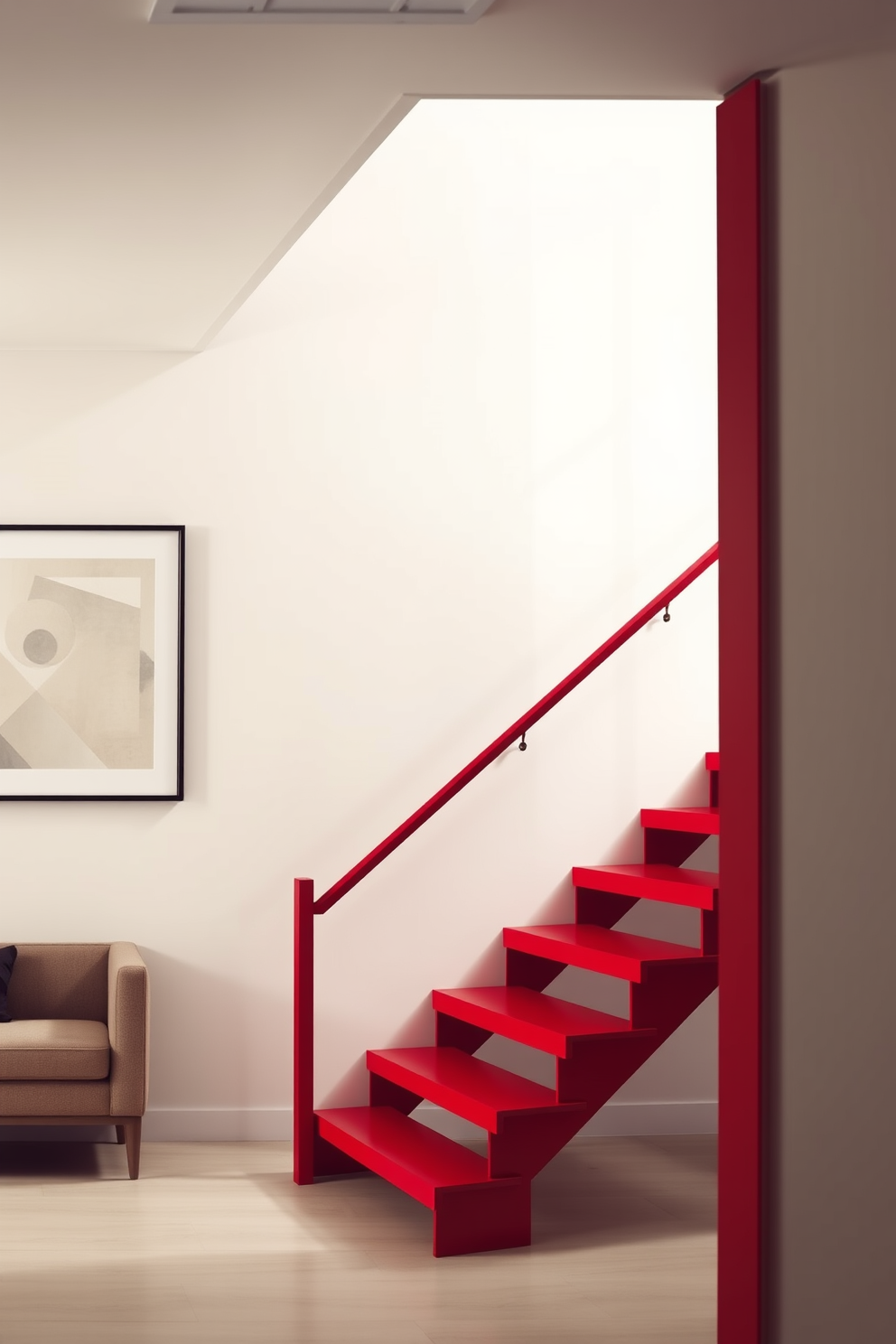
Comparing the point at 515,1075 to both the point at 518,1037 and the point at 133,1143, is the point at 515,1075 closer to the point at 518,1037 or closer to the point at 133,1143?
the point at 518,1037

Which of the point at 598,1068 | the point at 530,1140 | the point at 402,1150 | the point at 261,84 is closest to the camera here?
the point at 261,84

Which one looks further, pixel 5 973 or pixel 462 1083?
pixel 5 973

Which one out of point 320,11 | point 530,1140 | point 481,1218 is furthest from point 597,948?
point 320,11

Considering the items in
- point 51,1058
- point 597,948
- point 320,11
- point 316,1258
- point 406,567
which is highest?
point 320,11

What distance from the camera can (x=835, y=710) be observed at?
2775 millimetres

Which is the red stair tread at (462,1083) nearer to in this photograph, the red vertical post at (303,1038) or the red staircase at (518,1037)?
the red staircase at (518,1037)

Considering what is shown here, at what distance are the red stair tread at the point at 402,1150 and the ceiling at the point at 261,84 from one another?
270 cm

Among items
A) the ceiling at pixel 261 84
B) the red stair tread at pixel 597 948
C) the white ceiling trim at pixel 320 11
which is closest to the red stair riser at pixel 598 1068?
the red stair tread at pixel 597 948

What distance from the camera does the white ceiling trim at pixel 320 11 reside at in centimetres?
267

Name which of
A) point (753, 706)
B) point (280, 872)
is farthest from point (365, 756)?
point (753, 706)

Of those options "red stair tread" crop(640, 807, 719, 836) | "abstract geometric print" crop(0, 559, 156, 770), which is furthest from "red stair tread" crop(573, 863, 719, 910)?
"abstract geometric print" crop(0, 559, 156, 770)

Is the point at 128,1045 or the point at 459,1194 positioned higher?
the point at 128,1045

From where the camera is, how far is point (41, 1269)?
390cm

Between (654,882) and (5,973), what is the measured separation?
7.34ft
